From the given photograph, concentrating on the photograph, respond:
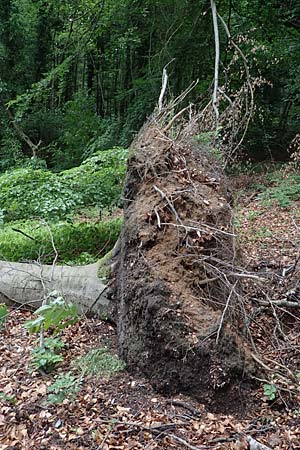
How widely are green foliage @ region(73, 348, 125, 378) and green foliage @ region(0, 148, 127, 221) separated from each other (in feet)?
11.5

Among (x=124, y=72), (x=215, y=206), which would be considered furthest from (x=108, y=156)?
(x=124, y=72)

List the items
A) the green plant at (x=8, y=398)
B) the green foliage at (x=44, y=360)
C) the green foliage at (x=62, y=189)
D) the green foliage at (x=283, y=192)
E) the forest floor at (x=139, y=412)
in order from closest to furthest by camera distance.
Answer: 1. the forest floor at (x=139, y=412)
2. the green plant at (x=8, y=398)
3. the green foliage at (x=44, y=360)
4. the green foliage at (x=62, y=189)
5. the green foliage at (x=283, y=192)

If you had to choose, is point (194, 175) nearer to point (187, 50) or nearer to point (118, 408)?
point (118, 408)

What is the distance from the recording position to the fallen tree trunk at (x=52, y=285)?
4.58m

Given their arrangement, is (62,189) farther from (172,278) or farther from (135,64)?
(135,64)

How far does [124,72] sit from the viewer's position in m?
19.7

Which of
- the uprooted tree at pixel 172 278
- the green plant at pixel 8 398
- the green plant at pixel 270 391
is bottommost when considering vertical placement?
the green plant at pixel 8 398

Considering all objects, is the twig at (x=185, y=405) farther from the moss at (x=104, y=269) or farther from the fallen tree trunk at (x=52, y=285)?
the moss at (x=104, y=269)

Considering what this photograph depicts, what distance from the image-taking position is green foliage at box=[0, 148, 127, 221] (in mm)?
7148

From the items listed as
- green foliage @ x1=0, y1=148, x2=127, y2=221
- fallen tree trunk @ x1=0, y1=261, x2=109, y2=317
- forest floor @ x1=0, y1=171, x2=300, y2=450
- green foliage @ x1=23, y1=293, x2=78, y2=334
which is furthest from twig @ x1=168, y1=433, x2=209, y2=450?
green foliage @ x1=0, y1=148, x2=127, y2=221

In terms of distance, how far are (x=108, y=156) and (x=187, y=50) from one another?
6.15 metres

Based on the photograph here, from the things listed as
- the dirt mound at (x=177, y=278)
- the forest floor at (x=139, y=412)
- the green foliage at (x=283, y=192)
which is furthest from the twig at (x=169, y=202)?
the green foliage at (x=283, y=192)

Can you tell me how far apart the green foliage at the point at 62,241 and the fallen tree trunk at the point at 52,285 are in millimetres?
1484

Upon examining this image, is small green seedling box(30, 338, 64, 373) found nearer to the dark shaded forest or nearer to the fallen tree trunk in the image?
the fallen tree trunk
